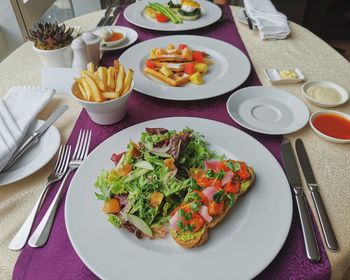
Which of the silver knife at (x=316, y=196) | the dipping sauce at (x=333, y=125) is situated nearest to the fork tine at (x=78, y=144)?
the silver knife at (x=316, y=196)

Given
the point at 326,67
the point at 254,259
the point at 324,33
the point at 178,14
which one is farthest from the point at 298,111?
the point at 324,33

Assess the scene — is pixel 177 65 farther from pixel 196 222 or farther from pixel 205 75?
pixel 196 222

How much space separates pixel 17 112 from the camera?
3.80 feet

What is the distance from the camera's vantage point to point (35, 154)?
1017 millimetres

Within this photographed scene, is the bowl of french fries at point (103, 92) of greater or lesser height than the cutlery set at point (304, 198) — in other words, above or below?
above

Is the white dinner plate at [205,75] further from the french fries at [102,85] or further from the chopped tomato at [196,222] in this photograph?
the chopped tomato at [196,222]

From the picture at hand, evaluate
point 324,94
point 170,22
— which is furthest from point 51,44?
point 324,94

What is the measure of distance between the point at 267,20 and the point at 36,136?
1405 millimetres

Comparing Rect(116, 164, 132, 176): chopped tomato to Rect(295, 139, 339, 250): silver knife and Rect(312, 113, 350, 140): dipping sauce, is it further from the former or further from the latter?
Rect(312, 113, 350, 140): dipping sauce

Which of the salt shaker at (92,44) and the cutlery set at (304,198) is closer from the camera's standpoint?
the cutlery set at (304,198)

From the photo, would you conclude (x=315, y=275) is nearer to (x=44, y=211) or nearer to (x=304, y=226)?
(x=304, y=226)

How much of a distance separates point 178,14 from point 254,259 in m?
1.60

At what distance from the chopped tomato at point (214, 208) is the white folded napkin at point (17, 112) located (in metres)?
0.64

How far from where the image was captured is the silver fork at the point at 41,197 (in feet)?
2.58
